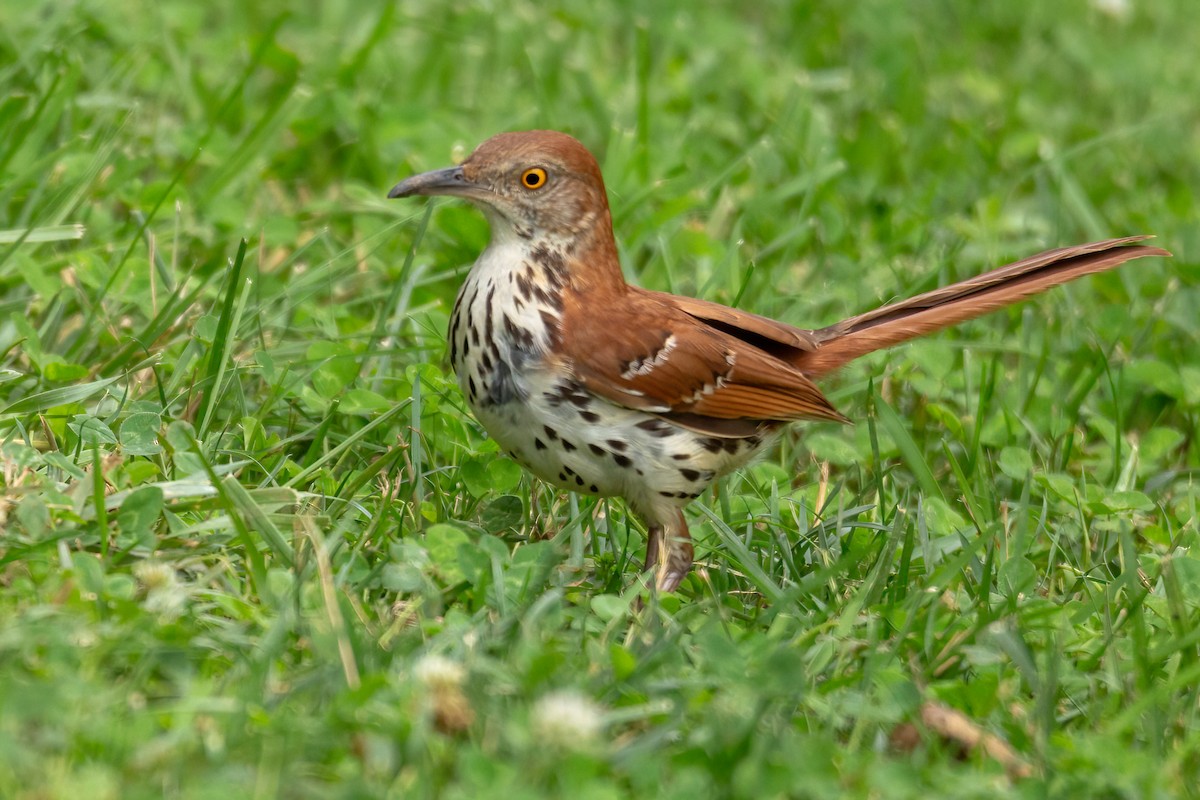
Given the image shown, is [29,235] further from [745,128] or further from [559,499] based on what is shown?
[745,128]

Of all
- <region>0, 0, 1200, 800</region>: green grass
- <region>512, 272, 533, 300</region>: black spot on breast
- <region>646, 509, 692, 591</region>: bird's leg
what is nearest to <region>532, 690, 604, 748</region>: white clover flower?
<region>0, 0, 1200, 800</region>: green grass

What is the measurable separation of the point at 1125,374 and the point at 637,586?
2.35 metres

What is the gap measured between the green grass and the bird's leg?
0.07 m

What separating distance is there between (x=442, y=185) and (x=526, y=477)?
83 cm

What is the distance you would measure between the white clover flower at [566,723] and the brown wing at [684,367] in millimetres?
1210

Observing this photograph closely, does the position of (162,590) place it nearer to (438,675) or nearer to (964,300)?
(438,675)

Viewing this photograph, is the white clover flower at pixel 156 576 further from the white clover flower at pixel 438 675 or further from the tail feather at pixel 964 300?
the tail feather at pixel 964 300

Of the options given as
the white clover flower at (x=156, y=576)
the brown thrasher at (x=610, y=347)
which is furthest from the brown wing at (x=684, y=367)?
the white clover flower at (x=156, y=576)

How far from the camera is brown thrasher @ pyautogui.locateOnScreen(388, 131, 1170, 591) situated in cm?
381

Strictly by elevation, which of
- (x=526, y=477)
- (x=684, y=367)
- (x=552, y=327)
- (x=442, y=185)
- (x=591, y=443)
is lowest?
(x=526, y=477)

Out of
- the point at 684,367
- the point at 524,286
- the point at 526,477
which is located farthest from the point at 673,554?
the point at 524,286

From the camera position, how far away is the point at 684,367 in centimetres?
A: 406

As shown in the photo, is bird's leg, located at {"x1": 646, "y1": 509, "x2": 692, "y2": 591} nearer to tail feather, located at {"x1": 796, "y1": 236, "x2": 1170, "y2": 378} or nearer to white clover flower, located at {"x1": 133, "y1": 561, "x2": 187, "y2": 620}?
tail feather, located at {"x1": 796, "y1": 236, "x2": 1170, "y2": 378}

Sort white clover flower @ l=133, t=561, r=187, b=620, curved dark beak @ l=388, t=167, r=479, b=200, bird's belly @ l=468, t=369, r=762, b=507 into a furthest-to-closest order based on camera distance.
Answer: curved dark beak @ l=388, t=167, r=479, b=200, bird's belly @ l=468, t=369, r=762, b=507, white clover flower @ l=133, t=561, r=187, b=620
